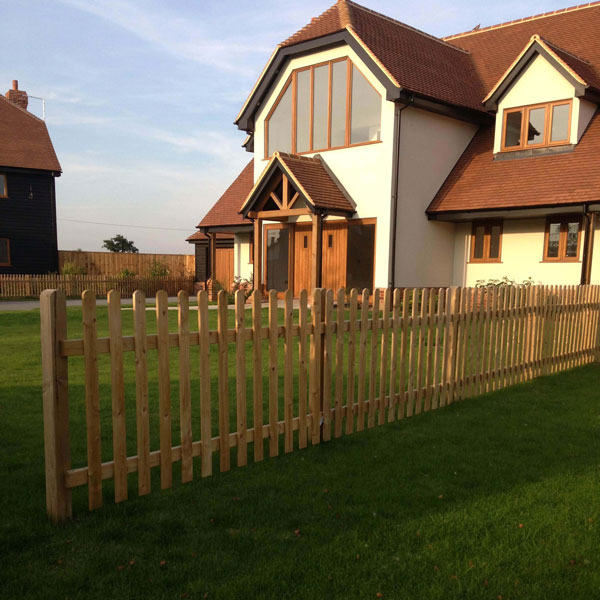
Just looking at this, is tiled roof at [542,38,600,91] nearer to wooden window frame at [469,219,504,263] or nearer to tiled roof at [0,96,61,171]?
wooden window frame at [469,219,504,263]

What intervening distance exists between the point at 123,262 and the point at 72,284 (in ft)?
17.5

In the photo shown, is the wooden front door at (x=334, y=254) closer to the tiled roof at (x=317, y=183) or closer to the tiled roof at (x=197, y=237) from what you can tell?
the tiled roof at (x=317, y=183)

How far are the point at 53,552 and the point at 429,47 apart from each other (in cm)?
1991

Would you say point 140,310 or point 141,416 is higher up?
point 140,310

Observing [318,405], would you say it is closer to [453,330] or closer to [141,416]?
[141,416]

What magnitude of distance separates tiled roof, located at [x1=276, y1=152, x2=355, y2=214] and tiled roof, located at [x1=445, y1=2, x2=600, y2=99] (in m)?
7.12

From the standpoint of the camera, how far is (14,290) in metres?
24.3

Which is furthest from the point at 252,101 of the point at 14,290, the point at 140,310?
the point at 140,310

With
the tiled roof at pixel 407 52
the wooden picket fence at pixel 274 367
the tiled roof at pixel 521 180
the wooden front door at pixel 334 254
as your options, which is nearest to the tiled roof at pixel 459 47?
the tiled roof at pixel 407 52

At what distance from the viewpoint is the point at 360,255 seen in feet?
55.0

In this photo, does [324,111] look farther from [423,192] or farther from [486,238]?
[486,238]

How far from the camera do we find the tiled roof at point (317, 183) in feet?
52.1

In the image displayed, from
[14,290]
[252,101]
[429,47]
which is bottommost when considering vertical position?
[14,290]

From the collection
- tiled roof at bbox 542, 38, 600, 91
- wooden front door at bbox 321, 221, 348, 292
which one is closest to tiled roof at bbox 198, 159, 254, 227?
wooden front door at bbox 321, 221, 348, 292
